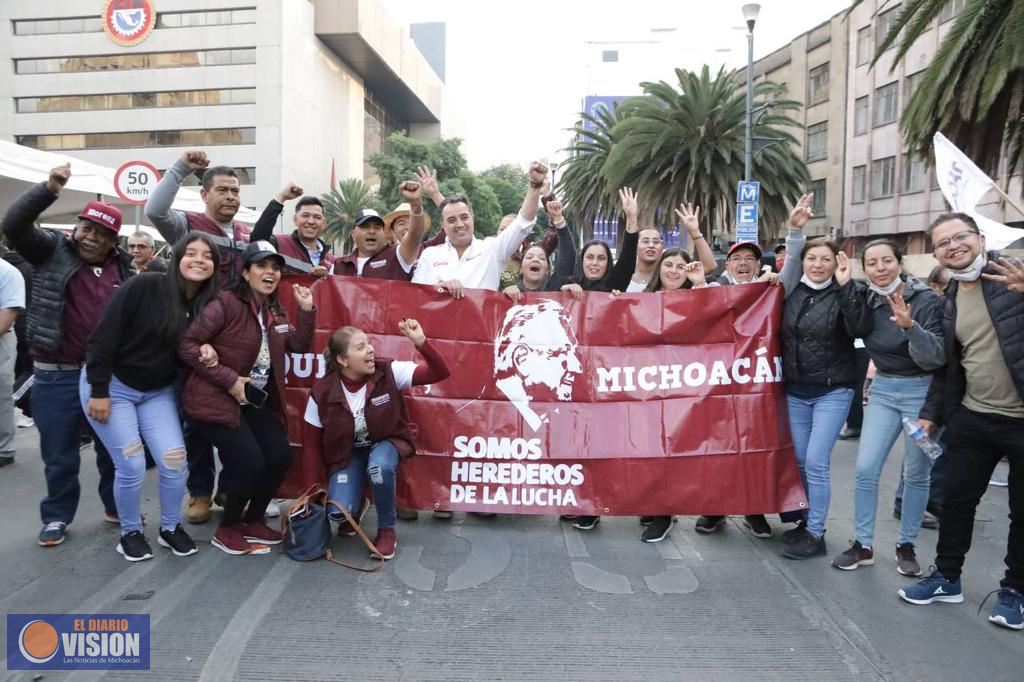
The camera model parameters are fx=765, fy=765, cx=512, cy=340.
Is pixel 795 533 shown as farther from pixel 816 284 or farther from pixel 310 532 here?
pixel 310 532

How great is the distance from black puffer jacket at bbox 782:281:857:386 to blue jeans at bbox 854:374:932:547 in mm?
232

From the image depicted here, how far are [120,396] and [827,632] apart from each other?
3.90 metres

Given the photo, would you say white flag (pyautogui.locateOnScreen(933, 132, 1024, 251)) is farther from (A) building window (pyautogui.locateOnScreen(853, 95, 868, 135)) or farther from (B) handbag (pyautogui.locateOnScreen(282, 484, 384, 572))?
(A) building window (pyautogui.locateOnScreen(853, 95, 868, 135))

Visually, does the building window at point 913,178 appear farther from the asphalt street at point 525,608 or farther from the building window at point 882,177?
the asphalt street at point 525,608

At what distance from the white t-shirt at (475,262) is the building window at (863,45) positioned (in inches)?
1466

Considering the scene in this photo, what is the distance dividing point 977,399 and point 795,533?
55.9 inches

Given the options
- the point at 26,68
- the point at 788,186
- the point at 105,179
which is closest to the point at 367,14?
the point at 26,68

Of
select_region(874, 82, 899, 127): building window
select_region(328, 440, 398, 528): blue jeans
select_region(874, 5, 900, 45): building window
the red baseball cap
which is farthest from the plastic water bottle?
select_region(874, 5, 900, 45): building window

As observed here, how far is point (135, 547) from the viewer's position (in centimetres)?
440

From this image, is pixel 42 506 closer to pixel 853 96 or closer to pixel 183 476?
pixel 183 476

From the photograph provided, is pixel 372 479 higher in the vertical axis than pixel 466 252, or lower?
lower

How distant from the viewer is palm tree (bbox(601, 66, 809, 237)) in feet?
72.7

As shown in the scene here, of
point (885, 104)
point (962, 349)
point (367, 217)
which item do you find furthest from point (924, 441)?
point (885, 104)

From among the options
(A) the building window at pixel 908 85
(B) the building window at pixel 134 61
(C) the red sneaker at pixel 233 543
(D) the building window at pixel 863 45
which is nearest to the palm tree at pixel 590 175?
(A) the building window at pixel 908 85
